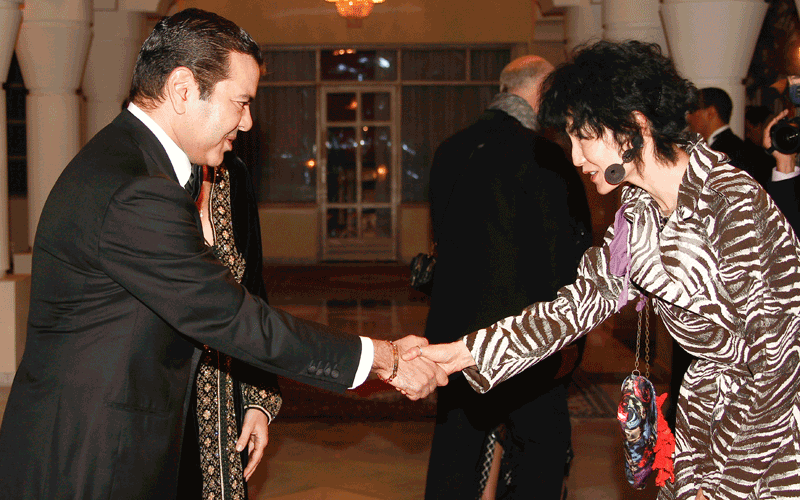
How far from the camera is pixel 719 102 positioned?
411cm

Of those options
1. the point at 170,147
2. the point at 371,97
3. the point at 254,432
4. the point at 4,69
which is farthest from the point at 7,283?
the point at 371,97

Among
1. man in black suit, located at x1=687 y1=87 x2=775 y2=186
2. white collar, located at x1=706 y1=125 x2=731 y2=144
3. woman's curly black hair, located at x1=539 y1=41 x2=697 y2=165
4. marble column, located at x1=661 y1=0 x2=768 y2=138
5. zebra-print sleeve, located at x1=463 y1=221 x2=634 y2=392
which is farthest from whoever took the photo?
marble column, located at x1=661 y1=0 x2=768 y2=138

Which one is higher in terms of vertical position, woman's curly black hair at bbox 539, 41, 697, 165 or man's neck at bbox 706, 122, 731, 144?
→ man's neck at bbox 706, 122, 731, 144

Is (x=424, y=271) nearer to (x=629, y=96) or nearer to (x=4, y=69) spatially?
(x=629, y=96)

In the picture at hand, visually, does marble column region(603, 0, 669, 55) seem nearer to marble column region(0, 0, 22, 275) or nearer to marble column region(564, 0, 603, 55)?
marble column region(564, 0, 603, 55)

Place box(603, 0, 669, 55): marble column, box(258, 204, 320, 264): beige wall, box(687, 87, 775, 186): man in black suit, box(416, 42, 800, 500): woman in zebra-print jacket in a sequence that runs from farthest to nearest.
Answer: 1. box(258, 204, 320, 264): beige wall
2. box(603, 0, 669, 55): marble column
3. box(687, 87, 775, 186): man in black suit
4. box(416, 42, 800, 500): woman in zebra-print jacket

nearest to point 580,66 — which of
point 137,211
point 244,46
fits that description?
point 244,46

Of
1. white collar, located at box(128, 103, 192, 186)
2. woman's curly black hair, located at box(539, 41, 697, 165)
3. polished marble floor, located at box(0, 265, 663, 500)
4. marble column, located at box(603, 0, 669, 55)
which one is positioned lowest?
polished marble floor, located at box(0, 265, 663, 500)

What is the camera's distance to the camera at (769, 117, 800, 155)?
3104 millimetres

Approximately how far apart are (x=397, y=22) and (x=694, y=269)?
11.0 metres

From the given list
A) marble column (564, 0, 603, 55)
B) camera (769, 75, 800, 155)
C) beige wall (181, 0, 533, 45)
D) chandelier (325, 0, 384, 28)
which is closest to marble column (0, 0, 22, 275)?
marble column (564, 0, 603, 55)

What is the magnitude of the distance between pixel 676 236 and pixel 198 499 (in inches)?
50.8

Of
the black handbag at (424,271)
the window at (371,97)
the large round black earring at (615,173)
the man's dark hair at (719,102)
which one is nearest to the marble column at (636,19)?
the man's dark hair at (719,102)

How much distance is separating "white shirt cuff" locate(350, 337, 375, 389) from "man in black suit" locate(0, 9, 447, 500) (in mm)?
182
